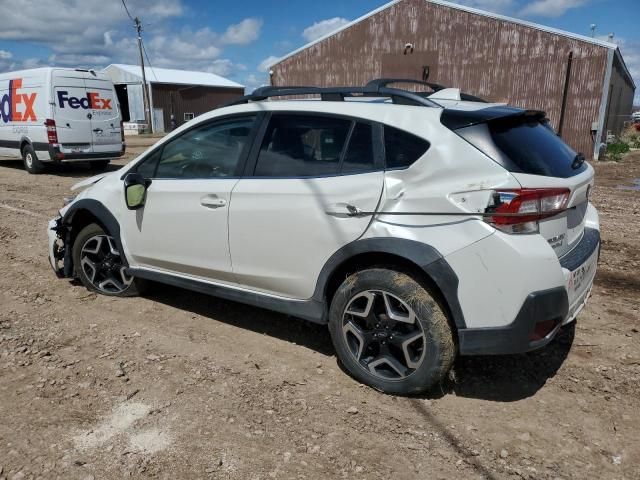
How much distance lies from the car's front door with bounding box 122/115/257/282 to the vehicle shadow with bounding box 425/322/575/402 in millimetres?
1703

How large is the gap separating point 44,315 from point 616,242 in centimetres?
636

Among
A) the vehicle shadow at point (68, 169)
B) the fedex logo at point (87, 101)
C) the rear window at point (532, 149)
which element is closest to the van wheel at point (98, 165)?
the vehicle shadow at point (68, 169)

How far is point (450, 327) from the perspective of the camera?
283 centimetres

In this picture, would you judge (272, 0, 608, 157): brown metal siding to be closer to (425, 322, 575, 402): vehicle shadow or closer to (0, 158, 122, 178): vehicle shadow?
(0, 158, 122, 178): vehicle shadow

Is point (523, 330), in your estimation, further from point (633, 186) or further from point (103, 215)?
point (633, 186)

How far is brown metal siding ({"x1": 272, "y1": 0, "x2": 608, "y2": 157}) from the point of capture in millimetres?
18328

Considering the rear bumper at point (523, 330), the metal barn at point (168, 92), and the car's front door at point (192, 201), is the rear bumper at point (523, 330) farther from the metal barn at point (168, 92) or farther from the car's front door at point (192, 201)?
the metal barn at point (168, 92)

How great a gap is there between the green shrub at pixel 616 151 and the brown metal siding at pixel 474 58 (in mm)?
1041

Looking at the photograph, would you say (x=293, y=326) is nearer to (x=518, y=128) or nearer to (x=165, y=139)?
(x=165, y=139)

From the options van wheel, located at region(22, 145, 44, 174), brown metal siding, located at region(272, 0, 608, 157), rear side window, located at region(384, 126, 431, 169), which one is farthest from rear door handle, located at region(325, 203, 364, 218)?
brown metal siding, located at region(272, 0, 608, 157)

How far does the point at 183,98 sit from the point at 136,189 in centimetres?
4242

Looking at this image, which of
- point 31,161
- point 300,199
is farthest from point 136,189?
point 31,161

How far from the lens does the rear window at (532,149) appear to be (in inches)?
108

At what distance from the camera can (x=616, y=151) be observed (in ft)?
64.9
